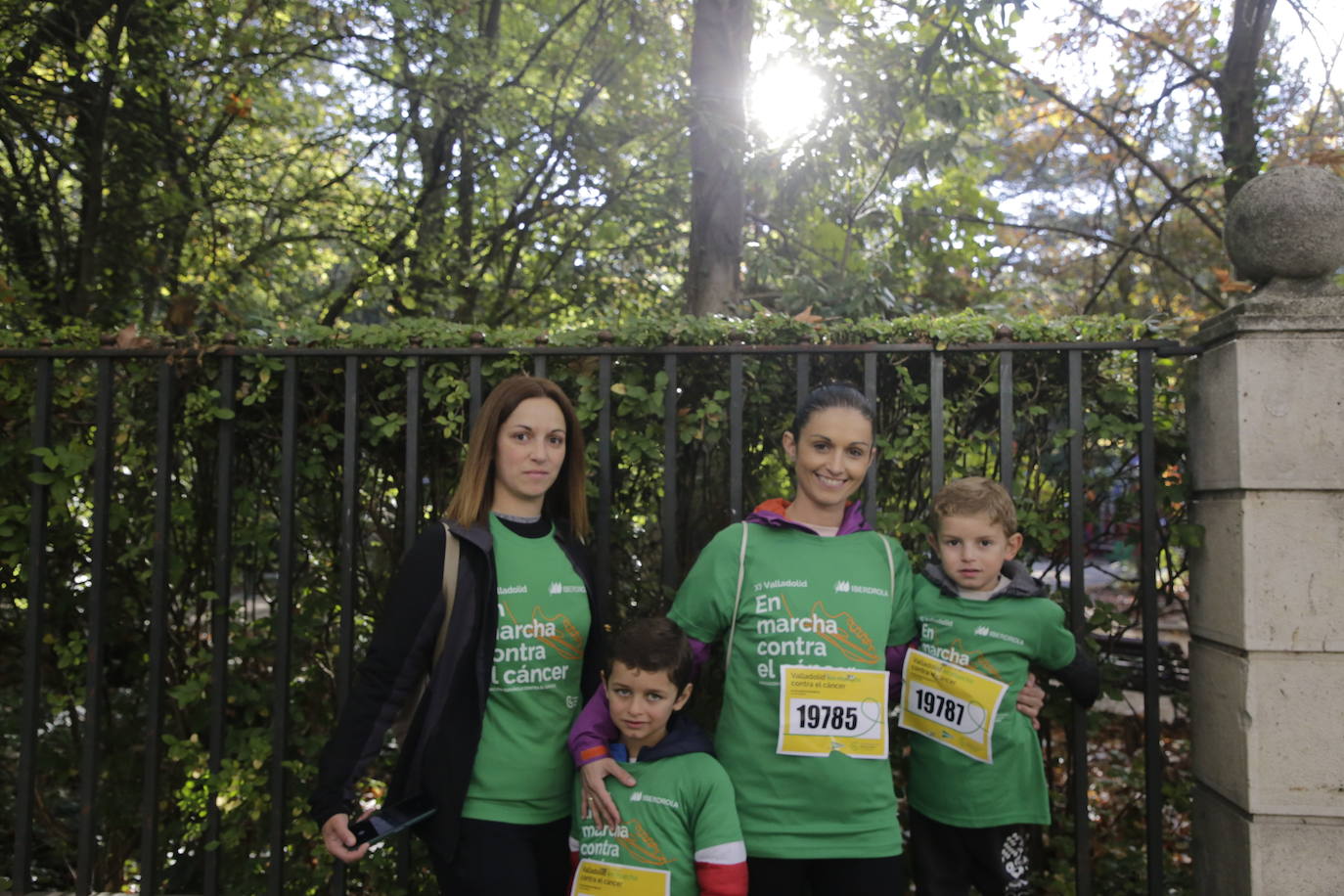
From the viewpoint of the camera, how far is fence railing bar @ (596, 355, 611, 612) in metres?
3.11

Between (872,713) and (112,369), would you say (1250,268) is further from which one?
(112,369)

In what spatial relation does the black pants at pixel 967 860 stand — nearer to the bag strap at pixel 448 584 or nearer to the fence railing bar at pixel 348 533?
the bag strap at pixel 448 584

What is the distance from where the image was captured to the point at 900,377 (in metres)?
3.24

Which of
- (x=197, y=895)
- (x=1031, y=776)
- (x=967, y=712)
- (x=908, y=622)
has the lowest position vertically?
(x=197, y=895)

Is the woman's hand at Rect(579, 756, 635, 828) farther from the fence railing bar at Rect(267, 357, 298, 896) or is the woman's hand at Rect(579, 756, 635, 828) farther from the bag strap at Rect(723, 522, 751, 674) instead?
the fence railing bar at Rect(267, 357, 298, 896)

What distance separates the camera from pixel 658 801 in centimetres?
225

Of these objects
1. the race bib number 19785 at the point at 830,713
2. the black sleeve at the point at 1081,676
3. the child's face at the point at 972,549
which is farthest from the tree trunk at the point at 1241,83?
the race bib number 19785 at the point at 830,713

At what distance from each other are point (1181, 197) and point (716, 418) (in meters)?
4.20

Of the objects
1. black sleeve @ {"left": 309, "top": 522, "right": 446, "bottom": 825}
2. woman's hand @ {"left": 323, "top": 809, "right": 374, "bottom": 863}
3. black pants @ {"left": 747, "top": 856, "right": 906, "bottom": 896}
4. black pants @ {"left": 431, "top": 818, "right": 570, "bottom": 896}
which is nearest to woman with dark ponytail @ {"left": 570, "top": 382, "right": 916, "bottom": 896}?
black pants @ {"left": 747, "top": 856, "right": 906, "bottom": 896}

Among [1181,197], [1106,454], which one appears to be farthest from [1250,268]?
[1181,197]

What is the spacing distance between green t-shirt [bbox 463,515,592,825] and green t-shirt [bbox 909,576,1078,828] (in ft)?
3.29

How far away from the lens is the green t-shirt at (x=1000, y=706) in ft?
8.32

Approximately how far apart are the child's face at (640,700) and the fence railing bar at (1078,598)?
4.97 feet

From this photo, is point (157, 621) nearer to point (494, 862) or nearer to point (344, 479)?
point (344, 479)
